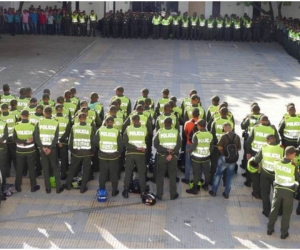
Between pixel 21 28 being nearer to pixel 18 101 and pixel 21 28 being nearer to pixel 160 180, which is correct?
pixel 18 101

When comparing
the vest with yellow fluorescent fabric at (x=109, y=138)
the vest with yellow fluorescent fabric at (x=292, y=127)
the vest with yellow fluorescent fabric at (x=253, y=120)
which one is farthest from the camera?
the vest with yellow fluorescent fabric at (x=253, y=120)

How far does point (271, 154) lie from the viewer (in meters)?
7.48

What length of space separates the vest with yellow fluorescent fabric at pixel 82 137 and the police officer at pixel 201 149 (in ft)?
5.88

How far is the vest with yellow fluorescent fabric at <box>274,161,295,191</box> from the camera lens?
6.92 metres

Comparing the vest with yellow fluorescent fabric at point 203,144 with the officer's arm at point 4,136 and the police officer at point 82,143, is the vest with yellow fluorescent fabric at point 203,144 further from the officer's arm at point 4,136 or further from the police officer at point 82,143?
the officer's arm at point 4,136

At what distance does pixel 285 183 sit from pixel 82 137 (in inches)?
137

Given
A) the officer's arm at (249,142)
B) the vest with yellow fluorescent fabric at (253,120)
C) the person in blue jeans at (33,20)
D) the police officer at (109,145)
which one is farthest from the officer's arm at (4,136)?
the person in blue jeans at (33,20)

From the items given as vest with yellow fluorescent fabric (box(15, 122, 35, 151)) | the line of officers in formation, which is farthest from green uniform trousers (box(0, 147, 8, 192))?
the line of officers in formation

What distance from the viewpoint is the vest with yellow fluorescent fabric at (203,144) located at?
A: 820 centimetres

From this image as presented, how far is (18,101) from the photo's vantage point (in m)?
10.1

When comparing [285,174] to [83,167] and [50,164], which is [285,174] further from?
[50,164]

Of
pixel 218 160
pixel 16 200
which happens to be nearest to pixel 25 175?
pixel 16 200

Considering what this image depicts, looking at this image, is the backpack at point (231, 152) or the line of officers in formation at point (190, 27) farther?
Result: the line of officers in formation at point (190, 27)

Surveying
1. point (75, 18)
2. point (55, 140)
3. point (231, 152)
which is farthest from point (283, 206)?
point (75, 18)
